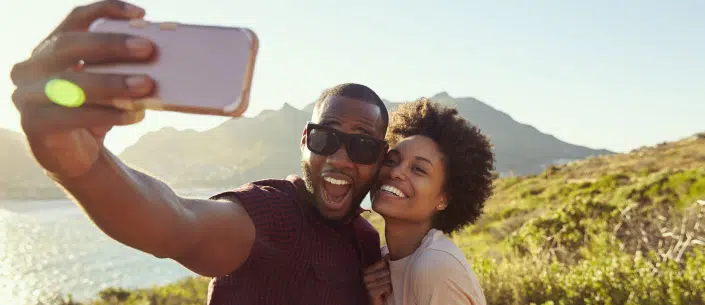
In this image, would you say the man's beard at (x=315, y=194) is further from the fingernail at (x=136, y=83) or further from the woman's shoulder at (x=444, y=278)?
the fingernail at (x=136, y=83)

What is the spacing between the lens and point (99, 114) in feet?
3.24

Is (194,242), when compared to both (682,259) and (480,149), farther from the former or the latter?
(682,259)

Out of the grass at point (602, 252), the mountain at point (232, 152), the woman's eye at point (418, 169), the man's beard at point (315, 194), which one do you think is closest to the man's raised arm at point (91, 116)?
the man's beard at point (315, 194)

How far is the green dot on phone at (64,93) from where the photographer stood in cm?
96

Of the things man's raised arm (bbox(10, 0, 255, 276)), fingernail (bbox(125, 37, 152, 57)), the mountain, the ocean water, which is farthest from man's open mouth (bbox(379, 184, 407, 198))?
the mountain

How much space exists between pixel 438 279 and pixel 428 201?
702 millimetres

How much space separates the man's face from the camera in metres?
2.37

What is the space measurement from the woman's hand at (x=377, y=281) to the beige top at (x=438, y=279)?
12 cm

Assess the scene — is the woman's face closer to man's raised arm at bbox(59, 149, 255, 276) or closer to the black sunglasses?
the black sunglasses

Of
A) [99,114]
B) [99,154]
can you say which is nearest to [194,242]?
[99,154]

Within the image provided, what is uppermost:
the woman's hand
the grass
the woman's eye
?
the woman's eye

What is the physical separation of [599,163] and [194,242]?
32702mm

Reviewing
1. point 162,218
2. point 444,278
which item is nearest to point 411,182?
point 444,278

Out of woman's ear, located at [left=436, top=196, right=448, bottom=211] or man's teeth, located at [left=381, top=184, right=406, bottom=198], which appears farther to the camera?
woman's ear, located at [left=436, top=196, right=448, bottom=211]
